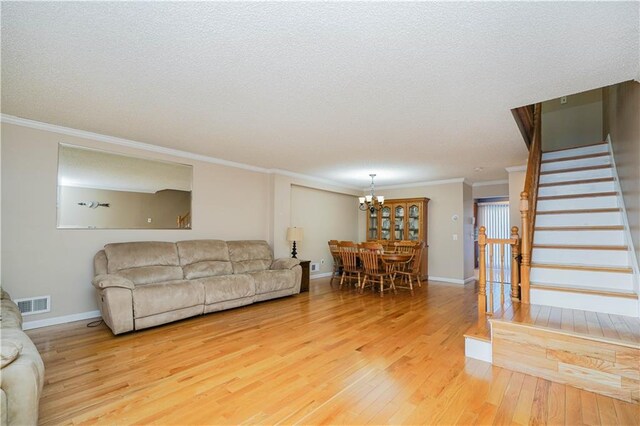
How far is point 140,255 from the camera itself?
3.95 meters

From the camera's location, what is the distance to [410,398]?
6.81 feet

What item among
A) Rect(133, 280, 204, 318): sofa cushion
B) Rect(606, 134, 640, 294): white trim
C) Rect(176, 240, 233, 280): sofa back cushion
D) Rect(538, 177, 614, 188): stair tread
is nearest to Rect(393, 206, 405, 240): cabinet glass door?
Rect(538, 177, 614, 188): stair tread

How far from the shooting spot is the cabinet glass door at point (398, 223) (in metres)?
7.39

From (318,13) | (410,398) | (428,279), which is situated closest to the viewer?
(318,13)

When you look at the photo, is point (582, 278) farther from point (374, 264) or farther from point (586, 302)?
point (374, 264)

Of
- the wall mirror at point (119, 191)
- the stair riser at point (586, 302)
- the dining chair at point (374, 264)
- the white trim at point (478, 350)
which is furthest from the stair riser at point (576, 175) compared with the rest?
the wall mirror at point (119, 191)

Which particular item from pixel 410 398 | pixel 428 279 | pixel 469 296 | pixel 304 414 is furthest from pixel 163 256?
pixel 428 279

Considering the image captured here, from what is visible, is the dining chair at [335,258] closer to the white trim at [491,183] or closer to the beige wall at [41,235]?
the beige wall at [41,235]

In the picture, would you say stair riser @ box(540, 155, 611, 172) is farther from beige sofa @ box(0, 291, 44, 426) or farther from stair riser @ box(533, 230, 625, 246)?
beige sofa @ box(0, 291, 44, 426)

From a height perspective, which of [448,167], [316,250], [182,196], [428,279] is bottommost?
[428,279]

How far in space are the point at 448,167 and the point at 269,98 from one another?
3971mm

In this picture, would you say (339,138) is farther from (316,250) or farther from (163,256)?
(316,250)

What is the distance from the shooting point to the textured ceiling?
1701 millimetres

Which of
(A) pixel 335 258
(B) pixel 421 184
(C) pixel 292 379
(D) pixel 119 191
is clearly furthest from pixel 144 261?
(B) pixel 421 184
